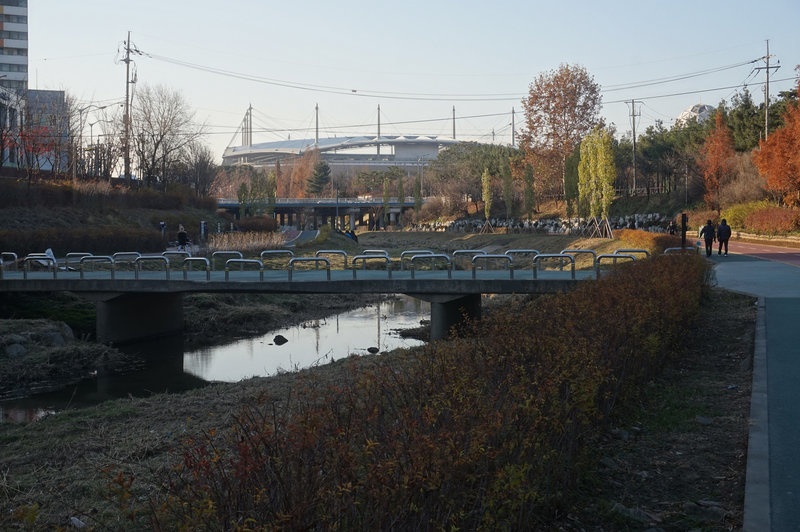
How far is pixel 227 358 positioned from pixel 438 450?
689 inches

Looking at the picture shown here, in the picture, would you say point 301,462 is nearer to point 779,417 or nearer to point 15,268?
point 779,417

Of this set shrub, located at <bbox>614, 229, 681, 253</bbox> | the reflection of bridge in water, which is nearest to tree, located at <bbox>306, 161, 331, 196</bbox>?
the reflection of bridge in water

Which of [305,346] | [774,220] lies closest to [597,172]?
[774,220]

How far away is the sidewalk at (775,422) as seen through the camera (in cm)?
542

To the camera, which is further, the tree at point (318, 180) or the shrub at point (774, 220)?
the tree at point (318, 180)

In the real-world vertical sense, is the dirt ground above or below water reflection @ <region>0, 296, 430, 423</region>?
above

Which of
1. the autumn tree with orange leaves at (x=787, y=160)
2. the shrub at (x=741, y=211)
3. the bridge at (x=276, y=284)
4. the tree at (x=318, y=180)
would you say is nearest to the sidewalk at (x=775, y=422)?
the bridge at (x=276, y=284)

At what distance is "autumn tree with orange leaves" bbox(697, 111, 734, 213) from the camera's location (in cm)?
5353

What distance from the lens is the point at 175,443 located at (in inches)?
381

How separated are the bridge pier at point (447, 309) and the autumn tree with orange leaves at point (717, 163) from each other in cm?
3696

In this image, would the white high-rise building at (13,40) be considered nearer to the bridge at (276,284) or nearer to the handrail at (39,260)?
the handrail at (39,260)

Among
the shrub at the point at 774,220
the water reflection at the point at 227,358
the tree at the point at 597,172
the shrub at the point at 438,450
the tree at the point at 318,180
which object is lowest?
the water reflection at the point at 227,358

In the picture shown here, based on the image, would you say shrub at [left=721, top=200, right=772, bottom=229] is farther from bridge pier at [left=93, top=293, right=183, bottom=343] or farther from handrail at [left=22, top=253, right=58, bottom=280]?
handrail at [left=22, top=253, right=58, bottom=280]

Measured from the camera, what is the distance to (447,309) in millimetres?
21094
